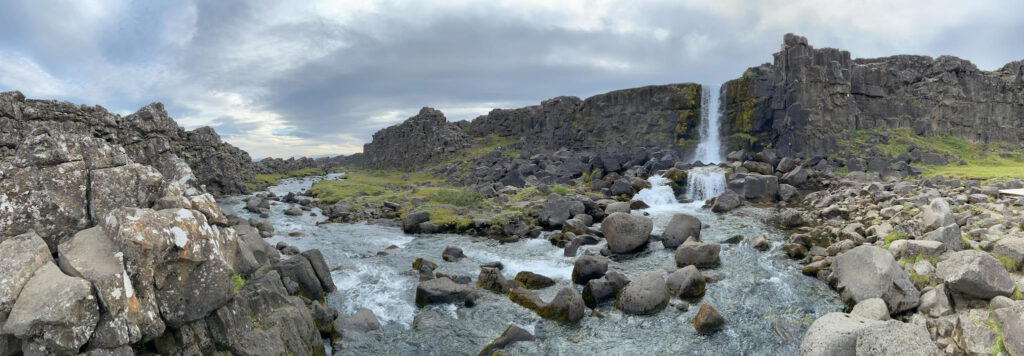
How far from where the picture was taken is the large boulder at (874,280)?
606 inches

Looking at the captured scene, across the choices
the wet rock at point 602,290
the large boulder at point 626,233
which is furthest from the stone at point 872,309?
the large boulder at point 626,233

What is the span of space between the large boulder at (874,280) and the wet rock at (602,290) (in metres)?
7.57

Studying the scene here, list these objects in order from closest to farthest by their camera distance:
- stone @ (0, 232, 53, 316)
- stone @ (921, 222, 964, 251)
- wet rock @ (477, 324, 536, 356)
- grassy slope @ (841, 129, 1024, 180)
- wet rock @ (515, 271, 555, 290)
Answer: stone @ (0, 232, 53, 316) < wet rock @ (477, 324, 536, 356) < stone @ (921, 222, 964, 251) < wet rock @ (515, 271, 555, 290) < grassy slope @ (841, 129, 1024, 180)

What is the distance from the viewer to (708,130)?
7400cm

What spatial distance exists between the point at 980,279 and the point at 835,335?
4744 millimetres

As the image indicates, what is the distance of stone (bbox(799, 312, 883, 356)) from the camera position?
12125 millimetres

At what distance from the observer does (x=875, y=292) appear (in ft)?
52.5

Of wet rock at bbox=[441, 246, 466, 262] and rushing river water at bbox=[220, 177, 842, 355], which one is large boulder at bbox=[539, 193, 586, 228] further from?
wet rock at bbox=[441, 246, 466, 262]

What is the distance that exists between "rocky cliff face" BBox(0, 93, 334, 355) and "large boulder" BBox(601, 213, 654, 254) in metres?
17.2

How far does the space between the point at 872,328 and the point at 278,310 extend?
1464cm

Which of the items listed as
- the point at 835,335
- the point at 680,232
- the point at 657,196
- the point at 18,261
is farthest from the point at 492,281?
the point at 657,196

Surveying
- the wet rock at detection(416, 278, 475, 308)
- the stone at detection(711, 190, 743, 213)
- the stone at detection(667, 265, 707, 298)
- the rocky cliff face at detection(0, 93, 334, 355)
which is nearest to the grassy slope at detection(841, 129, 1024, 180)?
the stone at detection(711, 190, 743, 213)

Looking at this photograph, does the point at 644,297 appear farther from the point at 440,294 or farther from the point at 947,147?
the point at 947,147

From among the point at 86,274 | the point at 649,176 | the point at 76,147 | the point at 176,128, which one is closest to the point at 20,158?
the point at 76,147
